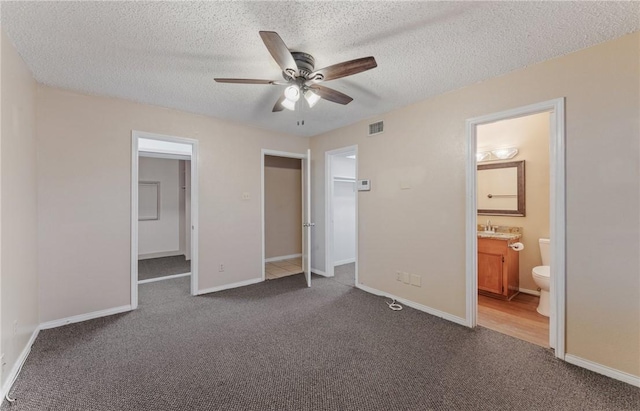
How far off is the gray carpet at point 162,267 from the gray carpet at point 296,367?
1825 millimetres

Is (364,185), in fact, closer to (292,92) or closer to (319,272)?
(319,272)

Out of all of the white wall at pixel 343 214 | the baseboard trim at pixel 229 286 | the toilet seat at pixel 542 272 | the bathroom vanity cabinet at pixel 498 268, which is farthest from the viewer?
the white wall at pixel 343 214

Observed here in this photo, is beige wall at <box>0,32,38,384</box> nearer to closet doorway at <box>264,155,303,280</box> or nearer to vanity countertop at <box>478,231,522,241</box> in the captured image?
closet doorway at <box>264,155,303,280</box>

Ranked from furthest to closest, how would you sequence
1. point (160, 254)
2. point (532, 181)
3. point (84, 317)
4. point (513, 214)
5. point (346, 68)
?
point (160, 254) → point (513, 214) → point (532, 181) → point (84, 317) → point (346, 68)

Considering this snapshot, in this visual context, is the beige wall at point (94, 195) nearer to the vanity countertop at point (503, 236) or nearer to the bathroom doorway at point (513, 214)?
the bathroom doorway at point (513, 214)

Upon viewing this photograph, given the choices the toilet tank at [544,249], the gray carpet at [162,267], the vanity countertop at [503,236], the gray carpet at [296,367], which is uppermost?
the vanity countertop at [503,236]

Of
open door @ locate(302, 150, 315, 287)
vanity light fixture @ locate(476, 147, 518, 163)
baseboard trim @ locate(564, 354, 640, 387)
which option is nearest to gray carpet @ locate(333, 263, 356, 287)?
open door @ locate(302, 150, 315, 287)

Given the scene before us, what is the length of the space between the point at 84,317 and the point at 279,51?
3.45 m

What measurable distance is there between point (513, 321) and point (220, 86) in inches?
159

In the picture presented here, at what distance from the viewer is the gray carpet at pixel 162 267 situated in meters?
4.75

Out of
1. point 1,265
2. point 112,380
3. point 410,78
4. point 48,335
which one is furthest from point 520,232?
point 48,335

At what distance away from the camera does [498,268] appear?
11.4ft

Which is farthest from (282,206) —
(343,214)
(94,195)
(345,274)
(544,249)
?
(544,249)

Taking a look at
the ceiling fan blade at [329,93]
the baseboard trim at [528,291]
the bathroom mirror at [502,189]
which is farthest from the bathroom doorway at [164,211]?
the baseboard trim at [528,291]
